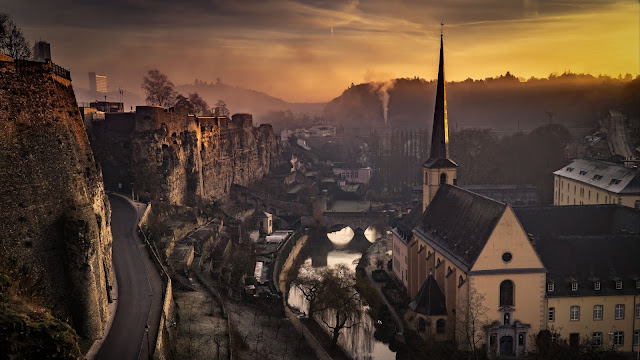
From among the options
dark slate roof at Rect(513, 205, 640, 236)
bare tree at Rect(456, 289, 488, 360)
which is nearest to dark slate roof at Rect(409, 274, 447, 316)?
bare tree at Rect(456, 289, 488, 360)

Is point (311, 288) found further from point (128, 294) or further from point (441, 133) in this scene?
point (441, 133)

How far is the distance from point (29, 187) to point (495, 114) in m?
171

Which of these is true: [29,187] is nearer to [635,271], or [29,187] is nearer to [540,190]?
[635,271]

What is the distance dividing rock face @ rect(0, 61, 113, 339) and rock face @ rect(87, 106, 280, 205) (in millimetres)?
27461

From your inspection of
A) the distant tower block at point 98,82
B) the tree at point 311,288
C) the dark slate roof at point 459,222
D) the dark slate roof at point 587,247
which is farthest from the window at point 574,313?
the distant tower block at point 98,82

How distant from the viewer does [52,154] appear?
2366 cm

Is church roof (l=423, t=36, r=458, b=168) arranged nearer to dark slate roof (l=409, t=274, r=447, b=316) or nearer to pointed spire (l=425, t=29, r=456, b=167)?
pointed spire (l=425, t=29, r=456, b=167)

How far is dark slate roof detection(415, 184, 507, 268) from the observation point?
35.7 metres

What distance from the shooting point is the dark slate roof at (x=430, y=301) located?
3801 cm

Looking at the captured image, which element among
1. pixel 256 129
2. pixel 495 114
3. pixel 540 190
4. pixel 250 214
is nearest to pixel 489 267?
pixel 250 214

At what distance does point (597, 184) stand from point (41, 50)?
4823 cm

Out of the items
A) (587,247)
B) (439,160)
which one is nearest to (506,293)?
(587,247)

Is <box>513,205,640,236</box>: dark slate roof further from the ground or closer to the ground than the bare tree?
further from the ground

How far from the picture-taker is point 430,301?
3819 centimetres
